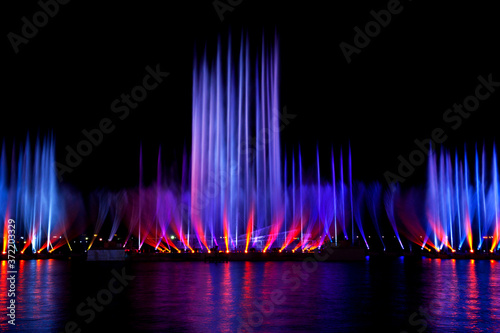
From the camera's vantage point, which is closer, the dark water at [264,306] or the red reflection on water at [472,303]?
the dark water at [264,306]

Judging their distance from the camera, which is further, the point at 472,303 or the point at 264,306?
the point at 472,303

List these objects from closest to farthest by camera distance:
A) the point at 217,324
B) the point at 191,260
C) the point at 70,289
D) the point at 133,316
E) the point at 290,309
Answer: the point at 217,324 → the point at 133,316 → the point at 290,309 → the point at 70,289 → the point at 191,260

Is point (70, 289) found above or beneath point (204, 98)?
beneath

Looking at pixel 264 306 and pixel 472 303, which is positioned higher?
pixel 264 306

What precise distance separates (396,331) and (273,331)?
8.73 feet

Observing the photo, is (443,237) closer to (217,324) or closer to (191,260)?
(191,260)

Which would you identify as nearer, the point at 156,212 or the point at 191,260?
the point at 191,260

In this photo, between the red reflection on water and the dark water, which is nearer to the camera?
the dark water

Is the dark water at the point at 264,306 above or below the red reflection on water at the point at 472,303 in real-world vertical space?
above

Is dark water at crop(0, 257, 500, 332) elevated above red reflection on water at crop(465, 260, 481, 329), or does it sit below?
above

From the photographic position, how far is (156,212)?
189 ft

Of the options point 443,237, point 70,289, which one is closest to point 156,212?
point 443,237

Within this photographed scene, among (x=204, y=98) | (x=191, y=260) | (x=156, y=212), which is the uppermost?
(x=204, y=98)

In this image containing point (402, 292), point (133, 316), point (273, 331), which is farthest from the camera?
point (402, 292)
